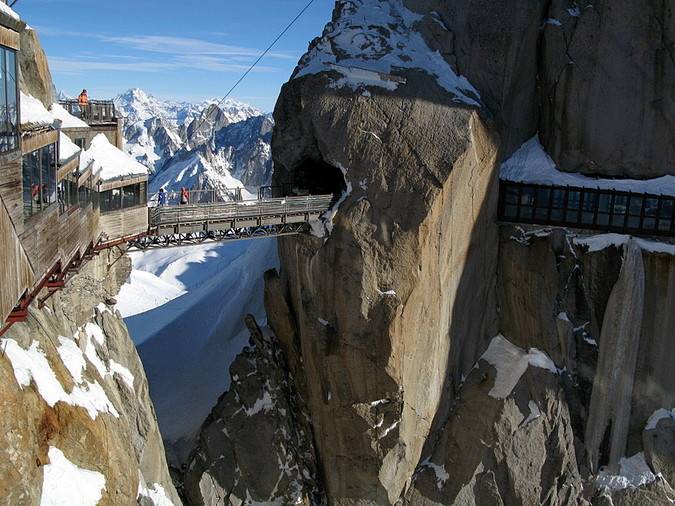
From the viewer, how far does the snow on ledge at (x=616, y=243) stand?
108 ft

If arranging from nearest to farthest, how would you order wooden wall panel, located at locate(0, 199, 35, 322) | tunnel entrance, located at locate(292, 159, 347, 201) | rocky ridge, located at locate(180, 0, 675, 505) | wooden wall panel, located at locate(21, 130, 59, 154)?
wooden wall panel, located at locate(0, 199, 35, 322) < wooden wall panel, located at locate(21, 130, 59, 154) < rocky ridge, located at locate(180, 0, 675, 505) < tunnel entrance, located at locate(292, 159, 347, 201)

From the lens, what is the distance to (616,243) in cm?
3319

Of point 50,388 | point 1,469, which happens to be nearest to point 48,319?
point 50,388

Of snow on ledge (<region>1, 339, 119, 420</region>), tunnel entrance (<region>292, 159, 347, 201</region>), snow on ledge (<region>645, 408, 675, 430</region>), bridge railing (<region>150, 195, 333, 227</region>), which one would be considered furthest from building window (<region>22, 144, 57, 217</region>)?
snow on ledge (<region>645, 408, 675, 430</region>)

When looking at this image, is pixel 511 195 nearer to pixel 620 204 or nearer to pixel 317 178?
pixel 620 204

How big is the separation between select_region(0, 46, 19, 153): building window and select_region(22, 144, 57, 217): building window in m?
0.81

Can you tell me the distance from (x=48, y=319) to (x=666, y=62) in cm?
3035

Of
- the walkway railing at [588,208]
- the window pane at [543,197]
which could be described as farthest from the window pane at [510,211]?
the window pane at [543,197]

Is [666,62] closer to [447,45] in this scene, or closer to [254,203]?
[447,45]

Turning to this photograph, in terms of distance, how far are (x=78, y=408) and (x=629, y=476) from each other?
27637 millimetres

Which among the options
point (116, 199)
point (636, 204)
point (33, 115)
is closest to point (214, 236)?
point (116, 199)

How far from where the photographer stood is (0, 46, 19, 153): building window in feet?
42.8

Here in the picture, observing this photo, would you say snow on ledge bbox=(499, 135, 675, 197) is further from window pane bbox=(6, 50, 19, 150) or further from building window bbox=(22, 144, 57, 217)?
window pane bbox=(6, 50, 19, 150)

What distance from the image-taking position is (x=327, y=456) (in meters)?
32.9
